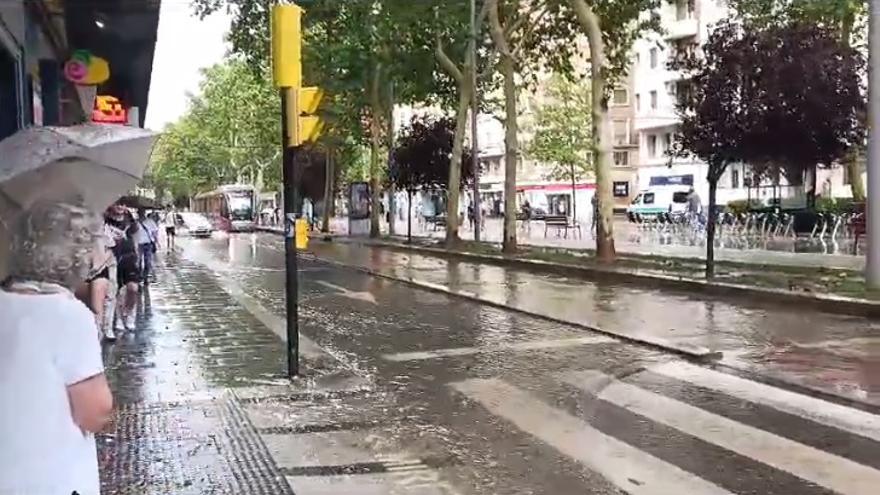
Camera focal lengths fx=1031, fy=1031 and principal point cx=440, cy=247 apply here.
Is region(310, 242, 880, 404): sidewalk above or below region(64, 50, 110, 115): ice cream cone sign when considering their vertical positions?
below

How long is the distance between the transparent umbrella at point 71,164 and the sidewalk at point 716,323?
5729 mm

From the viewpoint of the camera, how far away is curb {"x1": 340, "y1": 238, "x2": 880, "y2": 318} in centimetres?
1340

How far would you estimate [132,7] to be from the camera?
15414mm

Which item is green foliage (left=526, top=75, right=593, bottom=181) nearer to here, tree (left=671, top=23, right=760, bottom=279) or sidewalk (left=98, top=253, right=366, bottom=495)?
tree (left=671, top=23, right=760, bottom=279)

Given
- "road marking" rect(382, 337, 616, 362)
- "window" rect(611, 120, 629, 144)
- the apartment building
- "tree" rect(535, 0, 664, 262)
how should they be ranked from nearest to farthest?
"road marking" rect(382, 337, 616, 362)
"tree" rect(535, 0, 664, 262)
the apartment building
"window" rect(611, 120, 629, 144)

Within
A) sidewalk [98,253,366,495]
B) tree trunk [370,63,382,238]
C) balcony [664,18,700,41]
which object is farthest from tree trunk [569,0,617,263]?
balcony [664,18,700,41]

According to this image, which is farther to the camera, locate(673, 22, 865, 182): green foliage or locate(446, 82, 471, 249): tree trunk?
locate(446, 82, 471, 249): tree trunk

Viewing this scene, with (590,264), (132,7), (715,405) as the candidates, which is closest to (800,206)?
(590,264)

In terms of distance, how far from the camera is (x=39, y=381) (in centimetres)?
273

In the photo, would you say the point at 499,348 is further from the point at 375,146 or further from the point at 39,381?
the point at 375,146

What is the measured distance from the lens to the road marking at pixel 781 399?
7.33 m

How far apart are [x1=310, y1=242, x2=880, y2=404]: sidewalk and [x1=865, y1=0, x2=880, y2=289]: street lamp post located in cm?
133

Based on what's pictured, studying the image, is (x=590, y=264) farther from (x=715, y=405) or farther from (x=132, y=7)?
(x=715, y=405)

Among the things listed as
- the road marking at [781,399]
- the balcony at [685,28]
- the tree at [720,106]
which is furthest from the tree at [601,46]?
the balcony at [685,28]
